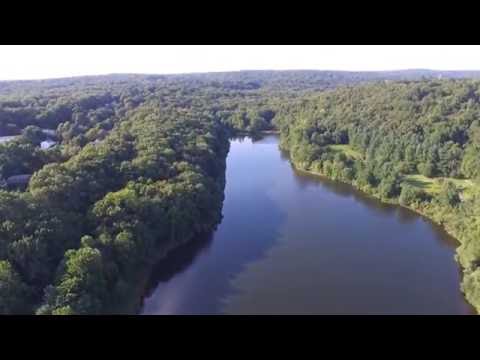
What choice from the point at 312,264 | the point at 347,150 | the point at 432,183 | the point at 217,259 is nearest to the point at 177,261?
the point at 217,259

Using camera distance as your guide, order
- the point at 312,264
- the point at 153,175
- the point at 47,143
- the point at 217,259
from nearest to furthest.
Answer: the point at 312,264
the point at 217,259
the point at 153,175
the point at 47,143

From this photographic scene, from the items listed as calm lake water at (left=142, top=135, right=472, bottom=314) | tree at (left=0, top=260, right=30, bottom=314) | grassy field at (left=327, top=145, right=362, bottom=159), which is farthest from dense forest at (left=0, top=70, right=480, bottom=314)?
calm lake water at (left=142, top=135, right=472, bottom=314)

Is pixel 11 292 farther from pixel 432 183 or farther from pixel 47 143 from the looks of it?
pixel 432 183

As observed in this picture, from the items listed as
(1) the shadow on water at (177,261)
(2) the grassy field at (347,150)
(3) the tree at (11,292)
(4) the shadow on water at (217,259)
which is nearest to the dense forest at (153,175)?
(3) the tree at (11,292)

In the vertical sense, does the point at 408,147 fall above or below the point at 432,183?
above

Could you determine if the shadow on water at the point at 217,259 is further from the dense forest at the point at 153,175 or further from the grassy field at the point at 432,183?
the grassy field at the point at 432,183

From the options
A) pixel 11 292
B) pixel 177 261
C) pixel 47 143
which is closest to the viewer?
pixel 11 292
